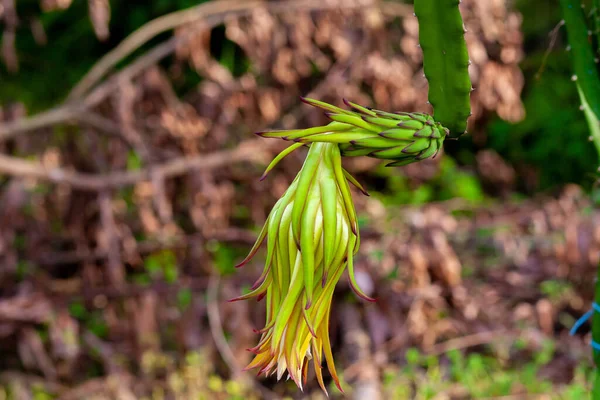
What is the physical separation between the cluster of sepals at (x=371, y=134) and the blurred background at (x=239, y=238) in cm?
159

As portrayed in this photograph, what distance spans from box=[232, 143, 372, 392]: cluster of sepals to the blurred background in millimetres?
1551

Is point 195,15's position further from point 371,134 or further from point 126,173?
point 371,134

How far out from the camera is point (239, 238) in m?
2.65

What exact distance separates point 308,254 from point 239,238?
6.72 feet

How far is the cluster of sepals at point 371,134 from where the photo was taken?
2.10 ft

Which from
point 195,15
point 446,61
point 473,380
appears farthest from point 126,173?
point 446,61

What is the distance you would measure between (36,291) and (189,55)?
1.19m

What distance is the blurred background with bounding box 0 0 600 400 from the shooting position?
7.85 feet

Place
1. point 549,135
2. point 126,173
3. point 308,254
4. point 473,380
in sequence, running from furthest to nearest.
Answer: point 549,135
point 126,173
point 473,380
point 308,254

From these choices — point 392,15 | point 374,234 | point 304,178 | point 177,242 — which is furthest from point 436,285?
point 304,178

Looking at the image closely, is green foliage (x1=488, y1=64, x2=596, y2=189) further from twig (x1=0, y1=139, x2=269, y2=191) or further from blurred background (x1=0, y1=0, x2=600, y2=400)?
twig (x1=0, y1=139, x2=269, y2=191)

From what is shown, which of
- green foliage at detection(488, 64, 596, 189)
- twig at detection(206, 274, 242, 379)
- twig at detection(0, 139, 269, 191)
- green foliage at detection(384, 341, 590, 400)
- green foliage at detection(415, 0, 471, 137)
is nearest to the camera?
green foliage at detection(415, 0, 471, 137)

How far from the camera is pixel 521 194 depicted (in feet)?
13.2

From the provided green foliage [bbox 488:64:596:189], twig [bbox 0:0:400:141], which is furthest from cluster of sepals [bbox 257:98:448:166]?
green foliage [bbox 488:64:596:189]
